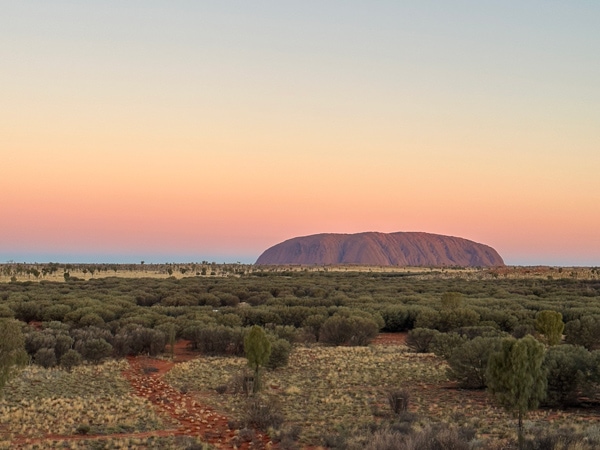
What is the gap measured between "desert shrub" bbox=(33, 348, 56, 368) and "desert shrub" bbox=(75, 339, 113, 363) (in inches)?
46.4

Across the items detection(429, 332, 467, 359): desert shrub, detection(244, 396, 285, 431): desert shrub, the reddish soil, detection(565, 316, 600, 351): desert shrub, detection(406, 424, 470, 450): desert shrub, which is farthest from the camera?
detection(565, 316, 600, 351): desert shrub

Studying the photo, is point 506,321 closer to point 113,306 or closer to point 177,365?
point 177,365

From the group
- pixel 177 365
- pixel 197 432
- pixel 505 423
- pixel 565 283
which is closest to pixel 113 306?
pixel 177 365

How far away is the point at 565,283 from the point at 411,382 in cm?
5662

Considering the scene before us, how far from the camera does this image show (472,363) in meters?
18.9

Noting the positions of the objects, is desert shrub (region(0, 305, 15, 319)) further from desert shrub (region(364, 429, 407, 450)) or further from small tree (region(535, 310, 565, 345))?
desert shrub (region(364, 429, 407, 450))

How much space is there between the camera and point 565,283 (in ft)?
230

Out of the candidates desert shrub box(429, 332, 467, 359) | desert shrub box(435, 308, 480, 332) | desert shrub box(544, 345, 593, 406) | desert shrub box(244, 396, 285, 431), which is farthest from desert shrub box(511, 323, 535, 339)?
desert shrub box(244, 396, 285, 431)

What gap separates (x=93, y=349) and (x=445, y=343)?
13.5m

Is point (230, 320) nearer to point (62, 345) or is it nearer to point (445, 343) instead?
point (62, 345)

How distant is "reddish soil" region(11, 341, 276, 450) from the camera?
1289 cm

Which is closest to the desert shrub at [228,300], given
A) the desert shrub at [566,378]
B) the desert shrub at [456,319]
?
Answer: the desert shrub at [456,319]

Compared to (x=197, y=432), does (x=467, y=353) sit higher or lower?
higher

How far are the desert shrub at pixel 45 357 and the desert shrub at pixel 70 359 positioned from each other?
546mm
